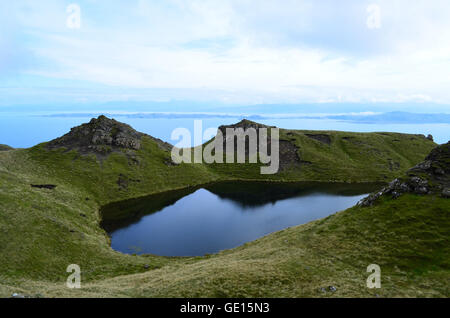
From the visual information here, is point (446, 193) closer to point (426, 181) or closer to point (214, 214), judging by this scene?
point (426, 181)

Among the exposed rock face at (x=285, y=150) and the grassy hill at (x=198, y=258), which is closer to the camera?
the grassy hill at (x=198, y=258)

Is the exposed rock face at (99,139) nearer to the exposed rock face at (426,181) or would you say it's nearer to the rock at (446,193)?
the exposed rock face at (426,181)

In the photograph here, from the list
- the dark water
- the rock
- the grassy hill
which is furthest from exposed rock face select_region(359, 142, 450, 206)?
the dark water

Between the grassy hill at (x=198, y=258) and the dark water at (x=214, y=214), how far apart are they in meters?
4.88

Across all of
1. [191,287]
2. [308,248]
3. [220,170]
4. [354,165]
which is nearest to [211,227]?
[308,248]

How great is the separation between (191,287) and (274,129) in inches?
5242

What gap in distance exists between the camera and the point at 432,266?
27641 mm

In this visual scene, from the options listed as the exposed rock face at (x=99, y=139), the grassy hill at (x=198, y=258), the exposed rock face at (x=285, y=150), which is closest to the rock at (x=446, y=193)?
the grassy hill at (x=198, y=258)

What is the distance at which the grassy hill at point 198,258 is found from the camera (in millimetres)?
24484

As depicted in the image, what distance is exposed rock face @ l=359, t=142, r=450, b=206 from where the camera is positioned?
131ft

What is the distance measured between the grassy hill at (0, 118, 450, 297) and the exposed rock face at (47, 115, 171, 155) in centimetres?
1196

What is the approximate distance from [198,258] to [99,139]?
8090 cm

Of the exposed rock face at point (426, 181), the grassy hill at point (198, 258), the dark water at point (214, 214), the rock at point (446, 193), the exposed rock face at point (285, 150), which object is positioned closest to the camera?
the grassy hill at point (198, 258)
